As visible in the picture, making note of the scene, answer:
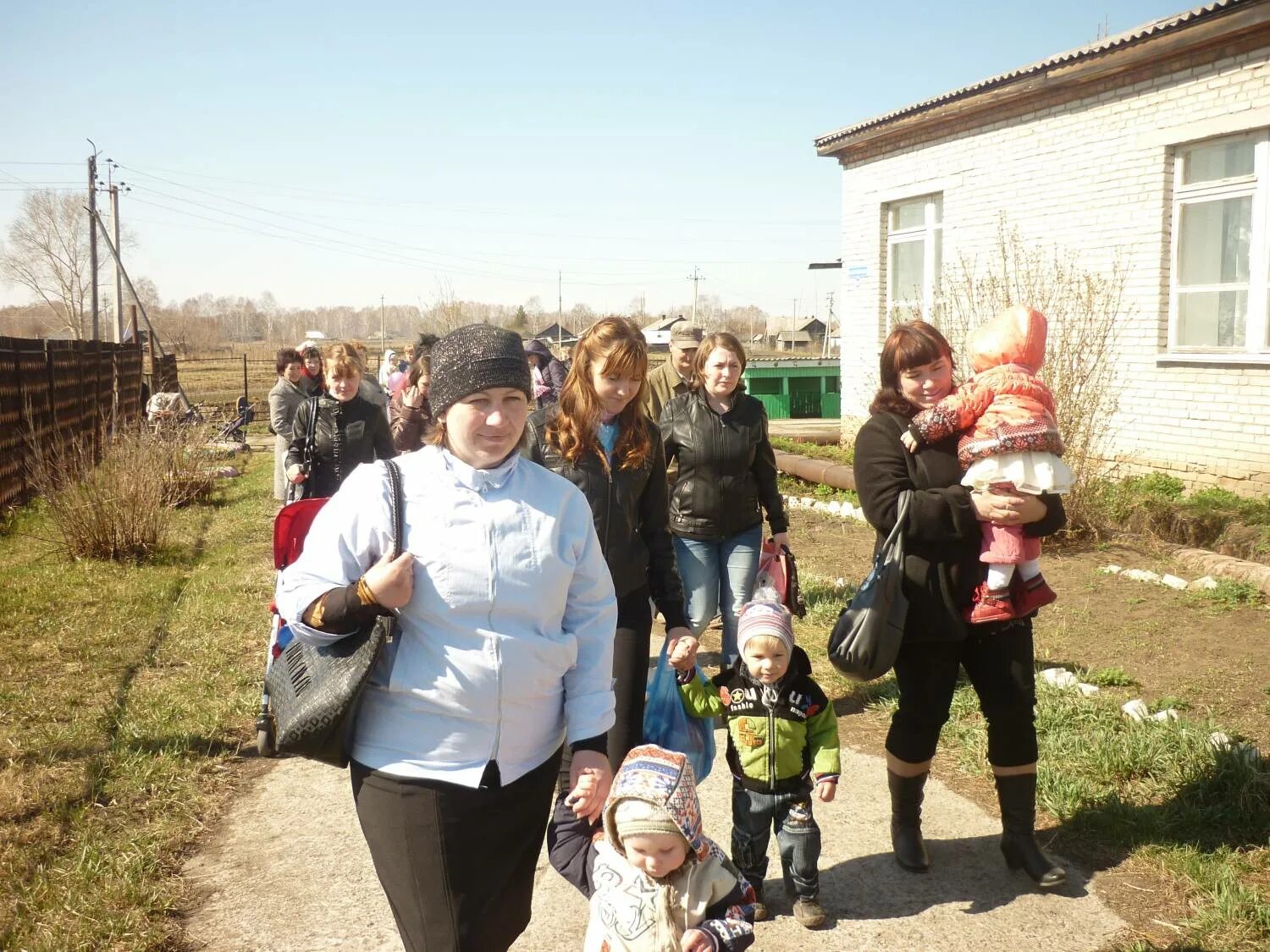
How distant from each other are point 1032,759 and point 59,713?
480 centimetres

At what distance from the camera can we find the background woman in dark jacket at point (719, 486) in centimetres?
544

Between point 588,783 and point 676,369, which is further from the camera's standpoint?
point 676,369

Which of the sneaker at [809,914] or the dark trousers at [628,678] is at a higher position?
the dark trousers at [628,678]

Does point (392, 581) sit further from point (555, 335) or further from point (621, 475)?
point (555, 335)

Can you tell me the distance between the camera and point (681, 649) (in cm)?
341

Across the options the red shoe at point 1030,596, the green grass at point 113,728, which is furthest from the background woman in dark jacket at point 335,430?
the red shoe at point 1030,596

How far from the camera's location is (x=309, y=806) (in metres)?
4.70

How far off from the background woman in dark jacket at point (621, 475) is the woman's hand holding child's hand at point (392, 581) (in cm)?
151

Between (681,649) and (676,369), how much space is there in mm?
4338

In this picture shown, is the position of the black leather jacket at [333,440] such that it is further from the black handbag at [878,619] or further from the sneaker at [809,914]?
the sneaker at [809,914]

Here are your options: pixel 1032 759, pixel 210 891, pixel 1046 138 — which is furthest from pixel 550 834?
pixel 1046 138

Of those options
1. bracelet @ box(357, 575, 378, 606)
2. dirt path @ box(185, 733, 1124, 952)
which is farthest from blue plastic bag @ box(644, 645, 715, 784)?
bracelet @ box(357, 575, 378, 606)

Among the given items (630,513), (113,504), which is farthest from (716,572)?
(113,504)

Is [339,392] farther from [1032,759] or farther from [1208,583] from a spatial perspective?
[1208,583]
